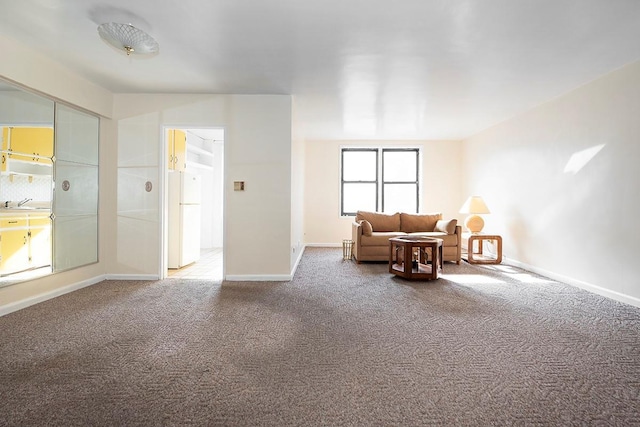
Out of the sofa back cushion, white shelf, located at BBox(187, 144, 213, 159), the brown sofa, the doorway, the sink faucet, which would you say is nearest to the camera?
the sink faucet

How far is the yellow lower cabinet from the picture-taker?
2850 mm

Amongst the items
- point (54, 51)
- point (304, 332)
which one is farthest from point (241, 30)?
point (304, 332)

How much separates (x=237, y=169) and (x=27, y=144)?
216cm

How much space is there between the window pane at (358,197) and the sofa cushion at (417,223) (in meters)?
1.43

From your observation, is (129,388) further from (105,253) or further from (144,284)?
(105,253)

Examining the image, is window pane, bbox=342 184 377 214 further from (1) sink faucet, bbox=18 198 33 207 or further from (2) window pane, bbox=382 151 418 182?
(1) sink faucet, bbox=18 198 33 207

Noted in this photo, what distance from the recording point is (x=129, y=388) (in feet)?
5.39

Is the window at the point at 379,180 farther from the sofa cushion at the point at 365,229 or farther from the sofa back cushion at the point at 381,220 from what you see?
the sofa cushion at the point at 365,229

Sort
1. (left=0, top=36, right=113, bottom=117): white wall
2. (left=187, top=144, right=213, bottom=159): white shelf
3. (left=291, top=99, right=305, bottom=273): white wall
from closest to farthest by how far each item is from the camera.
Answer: (left=0, top=36, right=113, bottom=117): white wall, (left=291, top=99, right=305, bottom=273): white wall, (left=187, top=144, right=213, bottom=159): white shelf

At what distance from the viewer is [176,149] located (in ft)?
16.0

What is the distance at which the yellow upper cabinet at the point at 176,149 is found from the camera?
4.67 meters

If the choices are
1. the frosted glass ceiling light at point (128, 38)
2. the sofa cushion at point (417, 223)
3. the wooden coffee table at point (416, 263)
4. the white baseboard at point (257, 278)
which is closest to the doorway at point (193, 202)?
the white baseboard at point (257, 278)

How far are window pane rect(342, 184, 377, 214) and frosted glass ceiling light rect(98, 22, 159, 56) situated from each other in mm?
5212

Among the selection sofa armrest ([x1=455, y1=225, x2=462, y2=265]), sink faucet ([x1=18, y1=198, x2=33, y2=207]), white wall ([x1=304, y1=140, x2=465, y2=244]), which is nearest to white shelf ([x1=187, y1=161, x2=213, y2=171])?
white wall ([x1=304, y1=140, x2=465, y2=244])
